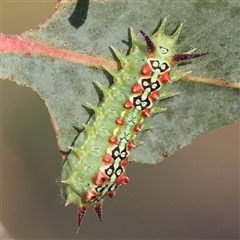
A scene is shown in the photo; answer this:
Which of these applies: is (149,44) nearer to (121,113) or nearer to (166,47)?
(166,47)

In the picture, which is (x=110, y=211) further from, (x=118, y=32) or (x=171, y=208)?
(x=118, y=32)

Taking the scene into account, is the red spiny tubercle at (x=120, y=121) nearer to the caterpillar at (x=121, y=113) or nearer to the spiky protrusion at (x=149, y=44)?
the caterpillar at (x=121, y=113)

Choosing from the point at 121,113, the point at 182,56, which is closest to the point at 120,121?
the point at 121,113

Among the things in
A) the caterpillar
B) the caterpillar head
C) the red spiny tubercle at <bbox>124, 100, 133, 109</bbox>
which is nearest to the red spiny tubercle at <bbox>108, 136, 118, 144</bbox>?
the caterpillar

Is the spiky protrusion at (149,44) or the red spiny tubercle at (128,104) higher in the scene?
the spiky protrusion at (149,44)

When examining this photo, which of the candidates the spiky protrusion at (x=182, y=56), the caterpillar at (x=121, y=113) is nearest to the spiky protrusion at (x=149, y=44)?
the caterpillar at (x=121, y=113)
